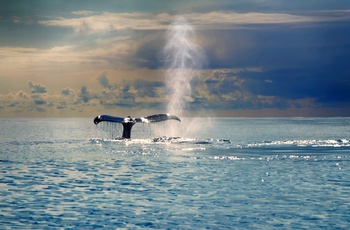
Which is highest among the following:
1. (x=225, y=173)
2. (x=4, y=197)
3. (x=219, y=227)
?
(x=225, y=173)

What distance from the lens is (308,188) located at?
1638 inches

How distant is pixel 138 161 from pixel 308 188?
26425mm

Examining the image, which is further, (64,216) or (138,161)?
(138,161)

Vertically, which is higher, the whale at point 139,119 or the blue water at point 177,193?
the whale at point 139,119

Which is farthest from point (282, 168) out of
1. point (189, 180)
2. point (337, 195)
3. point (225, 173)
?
point (337, 195)

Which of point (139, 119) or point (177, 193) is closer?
point (177, 193)

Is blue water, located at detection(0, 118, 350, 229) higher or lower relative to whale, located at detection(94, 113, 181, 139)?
lower

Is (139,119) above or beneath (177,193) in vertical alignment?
above

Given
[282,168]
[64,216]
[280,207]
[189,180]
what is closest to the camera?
[64,216]

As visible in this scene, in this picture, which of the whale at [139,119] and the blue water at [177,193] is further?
the whale at [139,119]

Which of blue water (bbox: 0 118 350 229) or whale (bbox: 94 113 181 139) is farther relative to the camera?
whale (bbox: 94 113 181 139)

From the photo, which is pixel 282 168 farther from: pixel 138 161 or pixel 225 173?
pixel 138 161

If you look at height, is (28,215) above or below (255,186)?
below

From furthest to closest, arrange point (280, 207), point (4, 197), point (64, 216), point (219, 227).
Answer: point (4, 197), point (280, 207), point (64, 216), point (219, 227)
